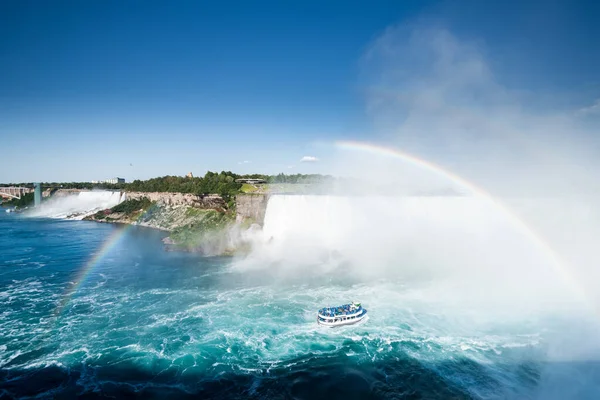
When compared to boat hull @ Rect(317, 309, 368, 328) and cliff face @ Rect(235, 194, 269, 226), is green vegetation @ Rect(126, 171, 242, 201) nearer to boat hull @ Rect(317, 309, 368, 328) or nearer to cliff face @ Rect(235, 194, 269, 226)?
cliff face @ Rect(235, 194, 269, 226)

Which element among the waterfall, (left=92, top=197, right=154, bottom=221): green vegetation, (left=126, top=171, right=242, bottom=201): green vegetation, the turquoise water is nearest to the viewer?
the turquoise water

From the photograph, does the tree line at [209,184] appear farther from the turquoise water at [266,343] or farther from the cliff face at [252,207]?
the turquoise water at [266,343]

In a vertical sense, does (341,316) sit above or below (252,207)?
A: below

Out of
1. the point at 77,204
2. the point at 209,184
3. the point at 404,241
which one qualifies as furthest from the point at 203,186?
the point at 77,204

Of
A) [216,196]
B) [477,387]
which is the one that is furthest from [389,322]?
[216,196]

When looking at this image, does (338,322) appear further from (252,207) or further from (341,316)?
(252,207)

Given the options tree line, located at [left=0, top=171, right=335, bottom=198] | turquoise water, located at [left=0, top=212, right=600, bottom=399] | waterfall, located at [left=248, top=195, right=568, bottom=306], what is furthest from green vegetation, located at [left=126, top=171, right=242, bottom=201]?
turquoise water, located at [left=0, top=212, right=600, bottom=399]
